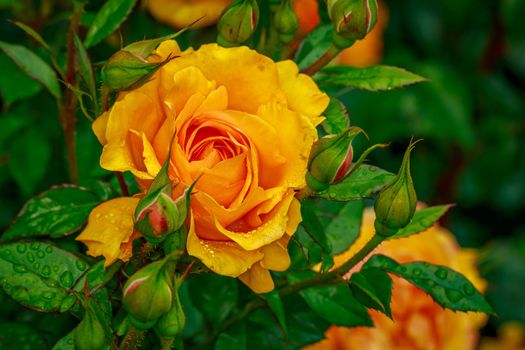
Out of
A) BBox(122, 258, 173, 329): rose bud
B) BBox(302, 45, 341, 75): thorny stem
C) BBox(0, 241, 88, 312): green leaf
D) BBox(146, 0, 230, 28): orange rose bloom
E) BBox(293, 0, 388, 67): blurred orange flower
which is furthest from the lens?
BBox(293, 0, 388, 67): blurred orange flower

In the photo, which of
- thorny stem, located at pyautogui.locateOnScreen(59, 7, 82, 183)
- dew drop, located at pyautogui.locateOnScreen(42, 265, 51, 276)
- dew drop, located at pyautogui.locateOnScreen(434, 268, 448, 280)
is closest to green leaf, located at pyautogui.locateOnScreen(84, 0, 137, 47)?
thorny stem, located at pyautogui.locateOnScreen(59, 7, 82, 183)

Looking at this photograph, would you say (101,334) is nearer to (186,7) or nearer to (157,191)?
(157,191)

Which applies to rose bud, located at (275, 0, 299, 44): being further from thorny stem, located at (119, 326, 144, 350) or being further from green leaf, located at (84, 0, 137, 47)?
thorny stem, located at (119, 326, 144, 350)

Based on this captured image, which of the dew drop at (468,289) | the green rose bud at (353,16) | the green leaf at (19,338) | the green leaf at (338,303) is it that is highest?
the green rose bud at (353,16)

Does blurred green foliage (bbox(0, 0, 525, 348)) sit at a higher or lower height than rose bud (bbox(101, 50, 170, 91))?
lower

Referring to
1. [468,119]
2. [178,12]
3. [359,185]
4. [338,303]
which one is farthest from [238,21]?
[468,119]

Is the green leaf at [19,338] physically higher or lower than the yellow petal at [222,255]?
lower

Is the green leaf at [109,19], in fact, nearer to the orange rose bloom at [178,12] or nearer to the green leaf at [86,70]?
the green leaf at [86,70]

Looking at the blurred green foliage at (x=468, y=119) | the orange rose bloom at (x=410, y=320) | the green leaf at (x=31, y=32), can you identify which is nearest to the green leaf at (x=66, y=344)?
the green leaf at (x=31, y=32)
